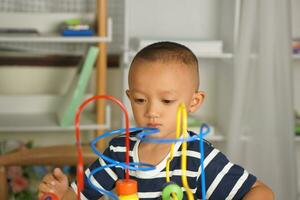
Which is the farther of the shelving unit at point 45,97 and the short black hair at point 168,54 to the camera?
the shelving unit at point 45,97

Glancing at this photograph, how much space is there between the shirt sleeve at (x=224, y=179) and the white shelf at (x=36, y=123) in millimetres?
1339

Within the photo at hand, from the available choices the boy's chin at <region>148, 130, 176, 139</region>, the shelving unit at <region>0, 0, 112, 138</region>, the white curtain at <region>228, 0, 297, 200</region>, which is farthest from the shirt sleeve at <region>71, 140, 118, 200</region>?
the shelving unit at <region>0, 0, 112, 138</region>

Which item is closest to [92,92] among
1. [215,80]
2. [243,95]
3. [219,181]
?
[215,80]

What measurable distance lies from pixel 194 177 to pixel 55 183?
214 mm

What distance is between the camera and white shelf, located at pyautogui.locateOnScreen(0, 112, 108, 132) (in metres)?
2.13

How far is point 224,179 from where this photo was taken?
2.73 ft

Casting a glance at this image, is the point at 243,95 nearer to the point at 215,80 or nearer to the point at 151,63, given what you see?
the point at 215,80

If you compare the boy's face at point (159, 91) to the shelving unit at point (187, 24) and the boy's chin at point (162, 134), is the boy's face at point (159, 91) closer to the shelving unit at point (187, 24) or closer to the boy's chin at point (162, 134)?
the boy's chin at point (162, 134)

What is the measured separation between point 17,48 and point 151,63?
65.9 inches

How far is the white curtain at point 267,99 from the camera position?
163 cm

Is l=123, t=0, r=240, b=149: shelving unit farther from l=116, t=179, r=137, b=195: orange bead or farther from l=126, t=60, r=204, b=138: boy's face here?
l=116, t=179, r=137, b=195: orange bead

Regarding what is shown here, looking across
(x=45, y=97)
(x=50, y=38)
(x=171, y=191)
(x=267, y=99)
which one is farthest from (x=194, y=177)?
(x=45, y=97)

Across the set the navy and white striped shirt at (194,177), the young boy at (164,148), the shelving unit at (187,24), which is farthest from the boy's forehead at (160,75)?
the shelving unit at (187,24)

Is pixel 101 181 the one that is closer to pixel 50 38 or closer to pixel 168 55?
pixel 168 55
